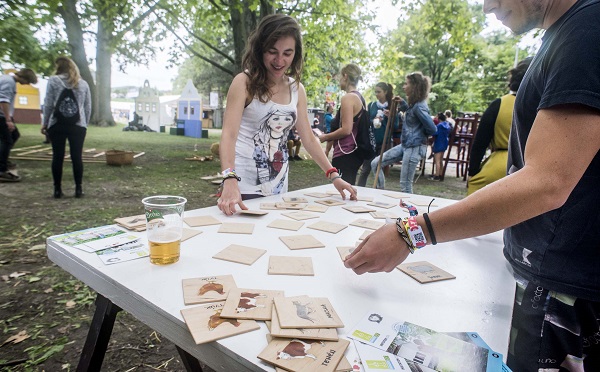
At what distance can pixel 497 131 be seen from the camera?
279 centimetres

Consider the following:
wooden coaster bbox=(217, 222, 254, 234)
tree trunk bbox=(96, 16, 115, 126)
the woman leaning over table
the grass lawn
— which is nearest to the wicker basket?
the grass lawn

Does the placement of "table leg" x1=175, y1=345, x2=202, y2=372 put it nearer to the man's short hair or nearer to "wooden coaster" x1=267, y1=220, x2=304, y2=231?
"wooden coaster" x1=267, y1=220, x2=304, y2=231

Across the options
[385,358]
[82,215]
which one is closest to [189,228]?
[385,358]

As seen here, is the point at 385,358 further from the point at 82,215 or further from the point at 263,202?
the point at 82,215

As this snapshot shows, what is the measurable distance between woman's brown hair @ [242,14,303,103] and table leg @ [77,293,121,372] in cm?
130

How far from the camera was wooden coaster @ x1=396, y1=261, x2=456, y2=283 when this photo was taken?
1.10 meters

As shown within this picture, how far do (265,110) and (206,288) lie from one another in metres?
1.29

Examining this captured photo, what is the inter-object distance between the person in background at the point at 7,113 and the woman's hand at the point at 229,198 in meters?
5.86

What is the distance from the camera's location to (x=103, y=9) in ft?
19.9

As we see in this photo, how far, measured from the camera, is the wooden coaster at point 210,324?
2.38ft

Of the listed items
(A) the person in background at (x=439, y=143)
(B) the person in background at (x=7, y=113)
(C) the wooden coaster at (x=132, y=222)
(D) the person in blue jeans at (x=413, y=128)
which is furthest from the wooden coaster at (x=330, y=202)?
(A) the person in background at (x=439, y=143)

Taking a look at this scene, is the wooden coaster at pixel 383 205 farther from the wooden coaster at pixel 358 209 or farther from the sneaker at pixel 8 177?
the sneaker at pixel 8 177

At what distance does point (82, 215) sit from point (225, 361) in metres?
4.38

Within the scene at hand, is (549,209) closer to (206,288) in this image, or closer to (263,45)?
(206,288)
